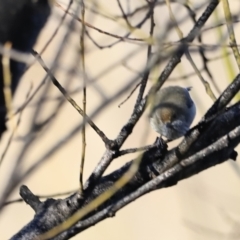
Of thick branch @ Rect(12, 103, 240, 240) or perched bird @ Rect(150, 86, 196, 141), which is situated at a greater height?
perched bird @ Rect(150, 86, 196, 141)

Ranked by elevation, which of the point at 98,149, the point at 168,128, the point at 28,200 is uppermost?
the point at 98,149

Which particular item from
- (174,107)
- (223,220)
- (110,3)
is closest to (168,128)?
(174,107)

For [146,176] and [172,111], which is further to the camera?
[172,111]

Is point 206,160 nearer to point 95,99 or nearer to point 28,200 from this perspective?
point 28,200

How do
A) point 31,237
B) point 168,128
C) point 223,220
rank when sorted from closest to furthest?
point 31,237 < point 168,128 < point 223,220

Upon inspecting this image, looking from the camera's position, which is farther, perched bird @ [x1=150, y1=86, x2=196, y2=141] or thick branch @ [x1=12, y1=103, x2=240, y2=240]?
perched bird @ [x1=150, y1=86, x2=196, y2=141]

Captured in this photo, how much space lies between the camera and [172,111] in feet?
5.36

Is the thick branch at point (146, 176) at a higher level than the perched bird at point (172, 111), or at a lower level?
lower

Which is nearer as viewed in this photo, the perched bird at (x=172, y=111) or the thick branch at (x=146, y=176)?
the thick branch at (x=146, y=176)

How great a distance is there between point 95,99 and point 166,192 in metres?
0.72

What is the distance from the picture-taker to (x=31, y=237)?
1002 millimetres

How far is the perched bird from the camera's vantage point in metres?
1.56

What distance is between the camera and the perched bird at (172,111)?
1.56m

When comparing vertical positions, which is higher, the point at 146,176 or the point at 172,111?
the point at 172,111
